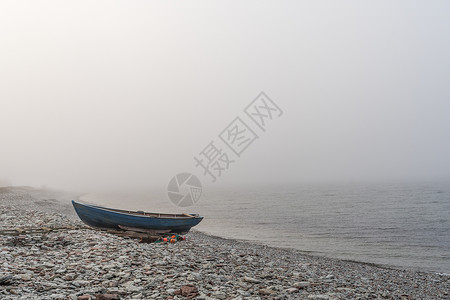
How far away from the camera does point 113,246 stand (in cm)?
1210

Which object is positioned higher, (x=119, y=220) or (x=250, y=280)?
(x=119, y=220)

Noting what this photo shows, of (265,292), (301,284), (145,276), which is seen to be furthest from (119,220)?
(301,284)

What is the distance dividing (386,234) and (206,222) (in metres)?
21.6

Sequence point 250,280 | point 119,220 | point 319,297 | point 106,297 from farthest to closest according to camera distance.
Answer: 1. point 119,220
2. point 250,280
3. point 319,297
4. point 106,297

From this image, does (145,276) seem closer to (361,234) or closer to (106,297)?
(106,297)

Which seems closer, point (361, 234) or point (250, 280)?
point (250, 280)

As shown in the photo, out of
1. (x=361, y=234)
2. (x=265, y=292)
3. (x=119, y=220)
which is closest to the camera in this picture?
(x=265, y=292)

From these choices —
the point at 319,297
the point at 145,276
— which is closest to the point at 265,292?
the point at 319,297

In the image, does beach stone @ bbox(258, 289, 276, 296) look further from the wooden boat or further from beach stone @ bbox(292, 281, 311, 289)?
the wooden boat

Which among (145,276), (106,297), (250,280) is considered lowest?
(250,280)

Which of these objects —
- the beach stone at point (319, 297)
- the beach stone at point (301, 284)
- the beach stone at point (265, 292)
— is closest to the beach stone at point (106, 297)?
the beach stone at point (265, 292)

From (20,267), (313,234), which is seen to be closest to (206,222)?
(313,234)

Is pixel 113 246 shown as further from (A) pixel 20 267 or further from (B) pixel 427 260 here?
(B) pixel 427 260

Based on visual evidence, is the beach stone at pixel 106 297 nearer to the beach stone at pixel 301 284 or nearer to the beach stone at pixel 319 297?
the beach stone at pixel 319 297
